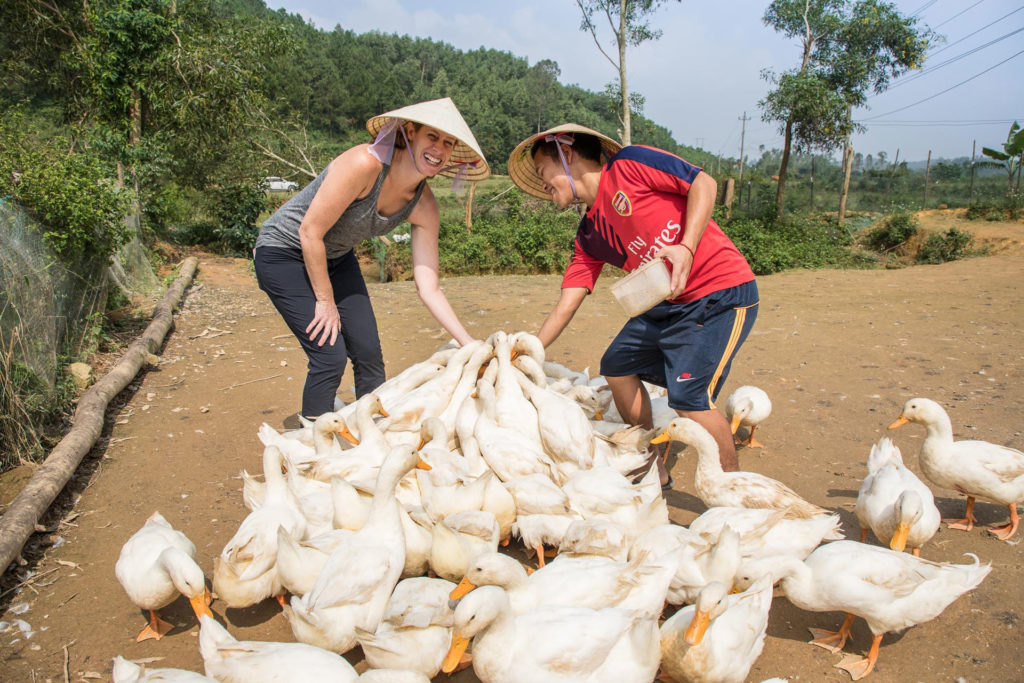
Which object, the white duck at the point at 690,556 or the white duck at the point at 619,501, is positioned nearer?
the white duck at the point at 690,556

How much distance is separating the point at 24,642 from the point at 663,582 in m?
2.44

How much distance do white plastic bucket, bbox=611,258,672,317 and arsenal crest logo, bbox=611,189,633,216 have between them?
381 millimetres

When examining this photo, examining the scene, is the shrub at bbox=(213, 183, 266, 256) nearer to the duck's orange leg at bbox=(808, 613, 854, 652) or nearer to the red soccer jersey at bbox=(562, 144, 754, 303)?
the red soccer jersey at bbox=(562, 144, 754, 303)

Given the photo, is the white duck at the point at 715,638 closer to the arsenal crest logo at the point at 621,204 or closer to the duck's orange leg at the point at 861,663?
the duck's orange leg at the point at 861,663

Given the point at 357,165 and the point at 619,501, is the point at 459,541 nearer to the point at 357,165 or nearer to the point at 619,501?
the point at 619,501

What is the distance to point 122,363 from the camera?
5.17m

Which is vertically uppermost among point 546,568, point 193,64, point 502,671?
point 193,64

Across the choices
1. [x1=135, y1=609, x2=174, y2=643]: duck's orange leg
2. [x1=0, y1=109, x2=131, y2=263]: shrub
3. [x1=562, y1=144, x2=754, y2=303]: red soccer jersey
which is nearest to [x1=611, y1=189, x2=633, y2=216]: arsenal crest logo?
[x1=562, y1=144, x2=754, y2=303]: red soccer jersey

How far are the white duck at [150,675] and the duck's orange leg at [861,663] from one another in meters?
Result: 2.15

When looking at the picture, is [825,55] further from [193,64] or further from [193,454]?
[193,454]

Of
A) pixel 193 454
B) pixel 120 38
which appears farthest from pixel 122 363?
pixel 120 38

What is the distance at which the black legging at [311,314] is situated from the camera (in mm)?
3393

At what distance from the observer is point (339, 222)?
10.9 feet

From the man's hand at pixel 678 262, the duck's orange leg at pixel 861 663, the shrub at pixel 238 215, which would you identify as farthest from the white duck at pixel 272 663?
the shrub at pixel 238 215
